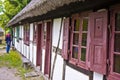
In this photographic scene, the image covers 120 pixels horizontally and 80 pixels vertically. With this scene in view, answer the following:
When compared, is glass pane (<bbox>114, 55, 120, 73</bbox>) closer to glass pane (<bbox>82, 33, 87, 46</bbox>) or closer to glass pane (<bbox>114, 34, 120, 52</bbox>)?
glass pane (<bbox>114, 34, 120, 52</bbox>)

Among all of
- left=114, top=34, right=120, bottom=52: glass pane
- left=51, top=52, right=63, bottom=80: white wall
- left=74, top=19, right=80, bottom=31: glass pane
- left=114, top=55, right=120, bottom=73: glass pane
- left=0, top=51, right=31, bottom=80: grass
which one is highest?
left=74, top=19, right=80, bottom=31: glass pane

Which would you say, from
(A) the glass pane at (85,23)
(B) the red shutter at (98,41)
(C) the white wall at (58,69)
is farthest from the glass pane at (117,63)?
(C) the white wall at (58,69)

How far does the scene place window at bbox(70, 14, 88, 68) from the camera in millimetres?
6066

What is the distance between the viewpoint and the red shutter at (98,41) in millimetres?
4906

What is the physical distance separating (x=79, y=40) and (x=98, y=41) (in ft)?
3.90

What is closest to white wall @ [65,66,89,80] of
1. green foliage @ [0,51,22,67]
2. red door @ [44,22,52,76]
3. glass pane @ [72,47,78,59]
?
glass pane @ [72,47,78,59]

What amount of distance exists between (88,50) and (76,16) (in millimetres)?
1280

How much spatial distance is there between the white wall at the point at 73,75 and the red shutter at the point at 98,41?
676mm

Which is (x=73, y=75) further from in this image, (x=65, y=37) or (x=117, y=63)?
(x=117, y=63)

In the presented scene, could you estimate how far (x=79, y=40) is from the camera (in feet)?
20.7

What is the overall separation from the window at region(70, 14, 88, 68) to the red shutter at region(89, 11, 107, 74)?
0.59 metres

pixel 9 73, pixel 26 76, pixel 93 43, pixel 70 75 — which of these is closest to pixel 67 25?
pixel 70 75

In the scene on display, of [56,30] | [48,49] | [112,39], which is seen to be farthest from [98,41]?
[48,49]

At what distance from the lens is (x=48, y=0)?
6770 millimetres
